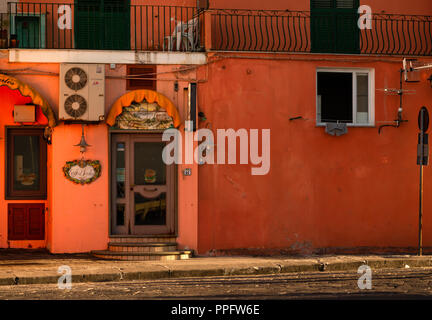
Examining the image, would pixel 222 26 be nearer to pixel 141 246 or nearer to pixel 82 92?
pixel 82 92

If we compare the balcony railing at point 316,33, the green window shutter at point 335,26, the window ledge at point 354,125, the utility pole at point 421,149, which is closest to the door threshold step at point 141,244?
the window ledge at point 354,125

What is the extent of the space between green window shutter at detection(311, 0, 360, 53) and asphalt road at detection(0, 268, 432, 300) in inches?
259

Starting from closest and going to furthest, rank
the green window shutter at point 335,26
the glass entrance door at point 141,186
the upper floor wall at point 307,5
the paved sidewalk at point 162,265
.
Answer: the paved sidewalk at point 162,265 → the glass entrance door at point 141,186 → the upper floor wall at point 307,5 → the green window shutter at point 335,26

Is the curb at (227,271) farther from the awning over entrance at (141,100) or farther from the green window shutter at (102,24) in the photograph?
the green window shutter at (102,24)

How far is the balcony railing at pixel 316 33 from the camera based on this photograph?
797 inches

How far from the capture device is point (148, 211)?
63.0 ft

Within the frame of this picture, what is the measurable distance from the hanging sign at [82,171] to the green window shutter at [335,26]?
6125 mm

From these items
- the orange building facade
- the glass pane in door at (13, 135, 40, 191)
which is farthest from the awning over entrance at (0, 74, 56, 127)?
the glass pane in door at (13, 135, 40, 191)

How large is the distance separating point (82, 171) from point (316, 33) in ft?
21.9

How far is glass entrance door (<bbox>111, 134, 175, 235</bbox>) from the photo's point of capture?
754 inches

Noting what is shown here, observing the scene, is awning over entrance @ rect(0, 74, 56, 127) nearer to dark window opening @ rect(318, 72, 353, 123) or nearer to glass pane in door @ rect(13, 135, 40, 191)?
glass pane in door @ rect(13, 135, 40, 191)

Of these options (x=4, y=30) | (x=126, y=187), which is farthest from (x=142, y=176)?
(x=4, y=30)
